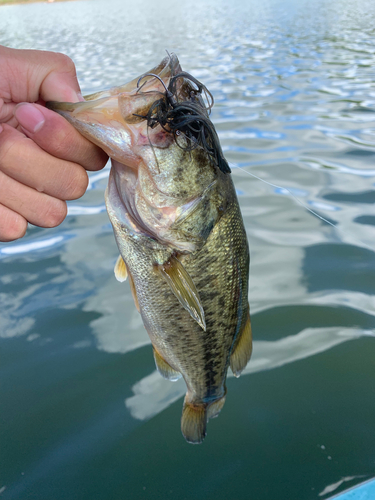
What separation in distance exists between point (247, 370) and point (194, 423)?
78 cm

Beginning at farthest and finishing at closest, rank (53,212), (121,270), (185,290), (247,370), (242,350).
A: (247,370), (242,350), (121,270), (53,212), (185,290)

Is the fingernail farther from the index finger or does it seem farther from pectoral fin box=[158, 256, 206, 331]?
pectoral fin box=[158, 256, 206, 331]

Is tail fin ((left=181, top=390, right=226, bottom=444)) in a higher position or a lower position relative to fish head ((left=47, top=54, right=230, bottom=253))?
lower

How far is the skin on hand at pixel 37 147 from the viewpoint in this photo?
1.66 metres

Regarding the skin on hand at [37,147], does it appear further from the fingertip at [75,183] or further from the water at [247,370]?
the water at [247,370]

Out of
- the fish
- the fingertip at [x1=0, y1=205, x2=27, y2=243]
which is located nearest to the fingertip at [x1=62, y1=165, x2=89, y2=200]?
the fish

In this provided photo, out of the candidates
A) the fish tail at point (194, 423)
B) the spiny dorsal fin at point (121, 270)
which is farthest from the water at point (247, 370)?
the spiny dorsal fin at point (121, 270)

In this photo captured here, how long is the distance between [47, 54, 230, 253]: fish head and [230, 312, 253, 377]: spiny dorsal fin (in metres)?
0.65

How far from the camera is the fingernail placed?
158 cm

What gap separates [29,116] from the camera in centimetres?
158

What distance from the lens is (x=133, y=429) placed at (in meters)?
2.69

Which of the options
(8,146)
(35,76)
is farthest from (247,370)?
(35,76)

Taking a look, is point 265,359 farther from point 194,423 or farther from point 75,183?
point 75,183

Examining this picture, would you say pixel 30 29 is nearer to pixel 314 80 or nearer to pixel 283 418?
pixel 314 80
